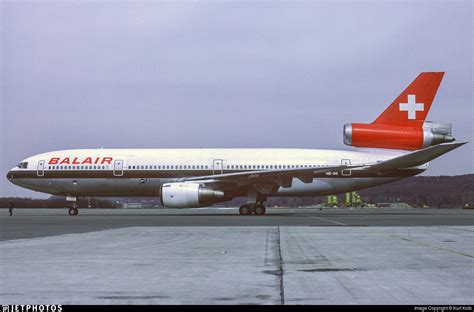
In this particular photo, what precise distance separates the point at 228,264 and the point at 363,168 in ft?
77.9

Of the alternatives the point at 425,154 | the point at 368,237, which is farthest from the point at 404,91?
the point at 368,237

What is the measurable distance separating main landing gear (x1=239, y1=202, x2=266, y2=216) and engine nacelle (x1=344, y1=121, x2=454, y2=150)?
20.0 ft

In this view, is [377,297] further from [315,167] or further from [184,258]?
[315,167]

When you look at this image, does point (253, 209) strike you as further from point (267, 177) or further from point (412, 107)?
point (412, 107)

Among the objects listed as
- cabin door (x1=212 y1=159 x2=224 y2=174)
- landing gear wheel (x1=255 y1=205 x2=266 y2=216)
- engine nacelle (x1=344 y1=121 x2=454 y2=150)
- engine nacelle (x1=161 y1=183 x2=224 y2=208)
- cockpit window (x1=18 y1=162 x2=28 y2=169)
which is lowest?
landing gear wheel (x1=255 y1=205 x2=266 y2=216)

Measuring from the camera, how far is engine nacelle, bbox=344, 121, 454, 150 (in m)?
32.1

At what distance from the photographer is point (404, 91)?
32750 mm

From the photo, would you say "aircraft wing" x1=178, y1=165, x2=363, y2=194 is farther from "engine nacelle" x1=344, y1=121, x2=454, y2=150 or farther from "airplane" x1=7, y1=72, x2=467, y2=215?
"engine nacelle" x1=344, y1=121, x2=454, y2=150

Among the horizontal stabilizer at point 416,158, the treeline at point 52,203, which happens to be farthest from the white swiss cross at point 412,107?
the treeline at point 52,203

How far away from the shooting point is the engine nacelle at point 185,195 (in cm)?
2969

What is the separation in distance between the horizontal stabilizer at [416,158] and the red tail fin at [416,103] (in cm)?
269

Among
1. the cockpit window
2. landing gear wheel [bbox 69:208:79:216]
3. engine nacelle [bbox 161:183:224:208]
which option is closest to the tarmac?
engine nacelle [bbox 161:183:224:208]

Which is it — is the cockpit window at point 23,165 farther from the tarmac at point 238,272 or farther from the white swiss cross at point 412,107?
the tarmac at point 238,272

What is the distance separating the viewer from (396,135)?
32.3m
